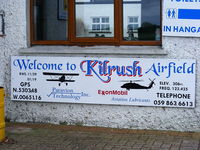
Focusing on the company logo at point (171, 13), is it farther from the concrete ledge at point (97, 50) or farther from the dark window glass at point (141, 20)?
the concrete ledge at point (97, 50)

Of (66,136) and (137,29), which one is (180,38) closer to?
(137,29)

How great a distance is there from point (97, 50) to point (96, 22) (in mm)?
640

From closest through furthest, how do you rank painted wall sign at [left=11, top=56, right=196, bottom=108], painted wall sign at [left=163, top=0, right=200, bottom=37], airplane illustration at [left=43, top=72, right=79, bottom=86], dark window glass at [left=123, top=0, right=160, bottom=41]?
painted wall sign at [left=163, top=0, right=200, bottom=37] < painted wall sign at [left=11, top=56, right=196, bottom=108] < dark window glass at [left=123, top=0, right=160, bottom=41] < airplane illustration at [left=43, top=72, right=79, bottom=86]

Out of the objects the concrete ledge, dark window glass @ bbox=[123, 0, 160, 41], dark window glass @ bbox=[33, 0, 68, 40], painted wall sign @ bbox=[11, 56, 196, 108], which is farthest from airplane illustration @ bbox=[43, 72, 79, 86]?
dark window glass @ bbox=[123, 0, 160, 41]

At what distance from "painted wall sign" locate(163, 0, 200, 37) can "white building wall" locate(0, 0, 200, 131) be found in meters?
0.14

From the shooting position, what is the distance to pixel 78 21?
846 cm

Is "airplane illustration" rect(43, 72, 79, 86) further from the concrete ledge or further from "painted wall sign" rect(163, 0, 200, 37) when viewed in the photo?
"painted wall sign" rect(163, 0, 200, 37)

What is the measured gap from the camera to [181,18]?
7.63m

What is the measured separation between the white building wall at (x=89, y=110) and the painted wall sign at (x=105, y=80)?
0.43 ft

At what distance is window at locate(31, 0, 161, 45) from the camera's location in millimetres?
8031

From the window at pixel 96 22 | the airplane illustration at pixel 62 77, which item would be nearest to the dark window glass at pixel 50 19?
the window at pixel 96 22

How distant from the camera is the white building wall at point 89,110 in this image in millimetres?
7676

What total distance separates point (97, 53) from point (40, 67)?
1.18m

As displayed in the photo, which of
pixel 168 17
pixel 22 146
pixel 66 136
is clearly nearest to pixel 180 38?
pixel 168 17
